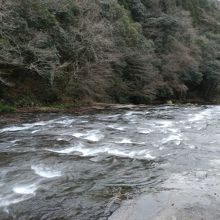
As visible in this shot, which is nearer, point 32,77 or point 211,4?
point 32,77

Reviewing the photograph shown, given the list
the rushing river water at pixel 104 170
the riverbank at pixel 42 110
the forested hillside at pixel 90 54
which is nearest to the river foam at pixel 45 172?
the rushing river water at pixel 104 170

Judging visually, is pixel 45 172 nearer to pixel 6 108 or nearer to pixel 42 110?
pixel 6 108

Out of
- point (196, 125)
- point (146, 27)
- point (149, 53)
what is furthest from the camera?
point (146, 27)

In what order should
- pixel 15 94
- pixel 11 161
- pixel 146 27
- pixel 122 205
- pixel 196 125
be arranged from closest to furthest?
pixel 122 205 → pixel 11 161 → pixel 196 125 → pixel 15 94 → pixel 146 27

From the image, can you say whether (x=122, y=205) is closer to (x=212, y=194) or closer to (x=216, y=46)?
(x=212, y=194)

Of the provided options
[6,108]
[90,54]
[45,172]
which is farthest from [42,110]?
[45,172]

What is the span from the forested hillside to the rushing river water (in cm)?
504

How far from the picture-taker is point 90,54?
24750mm

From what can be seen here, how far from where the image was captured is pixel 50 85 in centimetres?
2344

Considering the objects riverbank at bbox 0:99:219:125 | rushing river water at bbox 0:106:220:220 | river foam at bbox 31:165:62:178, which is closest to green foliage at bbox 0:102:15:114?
riverbank at bbox 0:99:219:125

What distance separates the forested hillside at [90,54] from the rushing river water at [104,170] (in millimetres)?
5040

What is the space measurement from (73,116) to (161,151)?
28.8 ft

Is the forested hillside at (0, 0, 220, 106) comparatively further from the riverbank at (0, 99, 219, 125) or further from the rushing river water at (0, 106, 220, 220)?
the rushing river water at (0, 106, 220, 220)

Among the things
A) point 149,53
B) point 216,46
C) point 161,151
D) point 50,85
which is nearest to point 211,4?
point 216,46
